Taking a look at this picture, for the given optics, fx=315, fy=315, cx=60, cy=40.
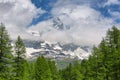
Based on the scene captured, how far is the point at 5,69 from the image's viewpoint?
38.5 meters

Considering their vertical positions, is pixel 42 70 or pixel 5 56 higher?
pixel 42 70

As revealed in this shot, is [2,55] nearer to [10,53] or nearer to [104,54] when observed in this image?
[10,53]

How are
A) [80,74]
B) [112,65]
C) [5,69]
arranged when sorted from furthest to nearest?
1. [80,74]
2. [112,65]
3. [5,69]

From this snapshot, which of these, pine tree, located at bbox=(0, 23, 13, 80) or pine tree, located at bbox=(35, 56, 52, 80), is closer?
pine tree, located at bbox=(0, 23, 13, 80)

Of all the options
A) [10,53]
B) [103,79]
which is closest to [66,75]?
[103,79]

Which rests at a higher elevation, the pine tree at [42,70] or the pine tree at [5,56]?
the pine tree at [42,70]

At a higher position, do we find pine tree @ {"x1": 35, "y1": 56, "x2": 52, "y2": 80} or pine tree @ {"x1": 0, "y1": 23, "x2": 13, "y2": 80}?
pine tree @ {"x1": 35, "y1": 56, "x2": 52, "y2": 80}

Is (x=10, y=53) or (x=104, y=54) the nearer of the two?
(x=10, y=53)

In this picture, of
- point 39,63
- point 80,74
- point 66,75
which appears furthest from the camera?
point 66,75

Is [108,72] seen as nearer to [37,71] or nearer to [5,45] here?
[5,45]

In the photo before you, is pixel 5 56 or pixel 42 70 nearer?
pixel 5 56

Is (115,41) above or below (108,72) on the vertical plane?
above

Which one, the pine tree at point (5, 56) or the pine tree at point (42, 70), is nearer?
the pine tree at point (5, 56)

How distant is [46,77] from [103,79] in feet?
77.3
